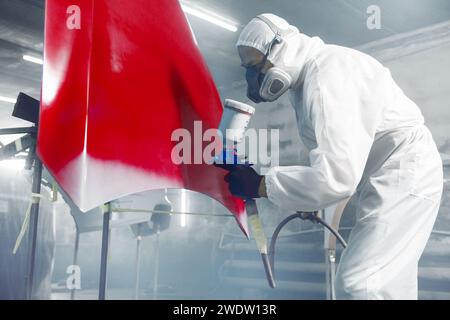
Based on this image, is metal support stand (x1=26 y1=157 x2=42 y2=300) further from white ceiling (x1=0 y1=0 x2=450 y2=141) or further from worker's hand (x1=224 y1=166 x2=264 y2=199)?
white ceiling (x1=0 y1=0 x2=450 y2=141)

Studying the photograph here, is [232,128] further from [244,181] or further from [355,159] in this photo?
[355,159]

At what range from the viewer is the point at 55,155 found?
106cm

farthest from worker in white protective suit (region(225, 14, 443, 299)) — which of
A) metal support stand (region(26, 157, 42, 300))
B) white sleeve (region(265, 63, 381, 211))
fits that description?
metal support stand (region(26, 157, 42, 300))

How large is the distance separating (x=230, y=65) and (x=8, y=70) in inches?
122

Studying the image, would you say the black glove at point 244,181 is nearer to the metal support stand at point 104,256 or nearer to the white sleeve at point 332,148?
the white sleeve at point 332,148

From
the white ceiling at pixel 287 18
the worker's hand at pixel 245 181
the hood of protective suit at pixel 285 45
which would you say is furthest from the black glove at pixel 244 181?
the white ceiling at pixel 287 18

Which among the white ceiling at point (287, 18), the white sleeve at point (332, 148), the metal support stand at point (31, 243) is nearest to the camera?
the white sleeve at point (332, 148)

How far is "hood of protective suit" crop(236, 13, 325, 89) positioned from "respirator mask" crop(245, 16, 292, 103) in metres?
0.01

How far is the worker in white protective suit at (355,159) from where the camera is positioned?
3.41 ft

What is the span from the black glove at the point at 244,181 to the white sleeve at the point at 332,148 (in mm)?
47

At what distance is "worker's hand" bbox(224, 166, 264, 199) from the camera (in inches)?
46.0

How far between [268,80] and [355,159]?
351 mm

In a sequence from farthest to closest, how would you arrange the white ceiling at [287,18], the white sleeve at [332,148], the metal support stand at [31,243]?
the white ceiling at [287,18]
the metal support stand at [31,243]
the white sleeve at [332,148]
